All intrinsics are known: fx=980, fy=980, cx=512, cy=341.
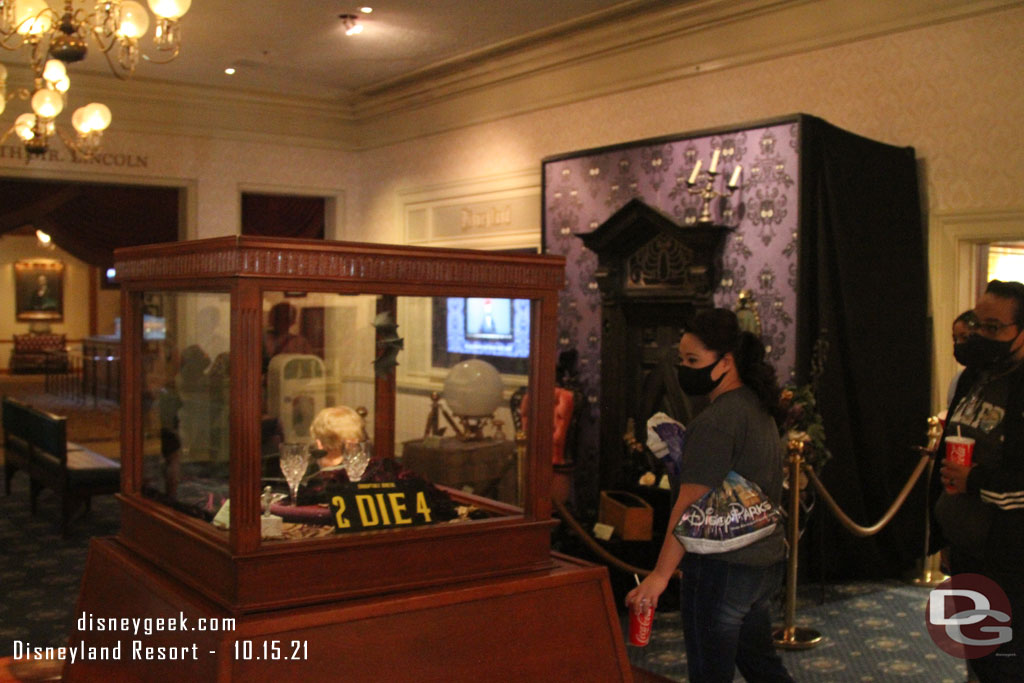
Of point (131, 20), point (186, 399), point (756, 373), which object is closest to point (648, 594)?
point (756, 373)

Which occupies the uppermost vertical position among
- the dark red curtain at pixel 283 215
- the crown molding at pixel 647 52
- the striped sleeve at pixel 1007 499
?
the crown molding at pixel 647 52

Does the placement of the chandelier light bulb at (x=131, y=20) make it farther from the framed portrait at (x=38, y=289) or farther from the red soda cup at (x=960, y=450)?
the framed portrait at (x=38, y=289)

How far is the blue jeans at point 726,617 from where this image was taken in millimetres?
2939

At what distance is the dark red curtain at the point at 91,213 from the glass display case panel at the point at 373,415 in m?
8.32

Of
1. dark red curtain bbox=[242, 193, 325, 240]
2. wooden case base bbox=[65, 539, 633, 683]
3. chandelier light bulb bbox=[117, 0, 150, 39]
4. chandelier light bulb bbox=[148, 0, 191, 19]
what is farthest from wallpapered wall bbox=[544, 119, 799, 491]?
dark red curtain bbox=[242, 193, 325, 240]

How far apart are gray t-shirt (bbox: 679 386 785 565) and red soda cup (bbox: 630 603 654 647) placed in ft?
0.90

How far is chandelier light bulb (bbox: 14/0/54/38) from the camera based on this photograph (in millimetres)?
5000

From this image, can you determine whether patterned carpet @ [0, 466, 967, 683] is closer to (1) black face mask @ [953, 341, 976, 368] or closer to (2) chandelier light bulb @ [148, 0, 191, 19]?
(1) black face mask @ [953, 341, 976, 368]

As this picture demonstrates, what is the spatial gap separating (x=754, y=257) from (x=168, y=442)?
423 centimetres

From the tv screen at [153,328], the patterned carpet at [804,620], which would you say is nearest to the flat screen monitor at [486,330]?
the tv screen at [153,328]

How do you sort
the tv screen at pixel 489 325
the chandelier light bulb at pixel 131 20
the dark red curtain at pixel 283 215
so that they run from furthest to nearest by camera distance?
the dark red curtain at pixel 283 215
the chandelier light bulb at pixel 131 20
the tv screen at pixel 489 325

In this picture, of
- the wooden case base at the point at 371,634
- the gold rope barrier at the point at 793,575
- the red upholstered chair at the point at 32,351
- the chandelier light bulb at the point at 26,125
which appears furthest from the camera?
the red upholstered chair at the point at 32,351

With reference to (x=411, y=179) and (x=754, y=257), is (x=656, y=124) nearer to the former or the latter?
(x=754, y=257)

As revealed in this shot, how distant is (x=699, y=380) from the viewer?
3059mm
